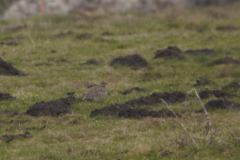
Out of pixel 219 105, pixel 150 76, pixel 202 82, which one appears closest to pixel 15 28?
pixel 150 76

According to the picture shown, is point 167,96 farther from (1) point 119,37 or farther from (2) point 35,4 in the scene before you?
(2) point 35,4

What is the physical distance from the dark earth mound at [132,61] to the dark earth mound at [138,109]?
13.9 ft

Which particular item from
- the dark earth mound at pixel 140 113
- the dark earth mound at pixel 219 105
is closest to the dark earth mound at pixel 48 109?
the dark earth mound at pixel 140 113

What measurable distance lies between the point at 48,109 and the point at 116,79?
4651 mm

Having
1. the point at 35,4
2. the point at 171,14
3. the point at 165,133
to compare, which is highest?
the point at 165,133

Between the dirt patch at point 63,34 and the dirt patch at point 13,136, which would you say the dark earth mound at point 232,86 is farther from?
the dirt patch at point 63,34

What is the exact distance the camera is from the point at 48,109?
10.2 metres

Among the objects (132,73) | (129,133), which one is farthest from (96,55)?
(129,133)

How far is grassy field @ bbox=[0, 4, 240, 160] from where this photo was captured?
7.80 meters

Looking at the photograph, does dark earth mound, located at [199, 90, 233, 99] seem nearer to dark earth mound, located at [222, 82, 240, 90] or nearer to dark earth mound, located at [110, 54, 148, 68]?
dark earth mound, located at [222, 82, 240, 90]

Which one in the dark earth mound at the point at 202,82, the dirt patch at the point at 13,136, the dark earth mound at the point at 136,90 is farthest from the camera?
the dark earth mound at the point at 202,82

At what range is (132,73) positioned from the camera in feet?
49.3

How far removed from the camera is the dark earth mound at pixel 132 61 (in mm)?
15914

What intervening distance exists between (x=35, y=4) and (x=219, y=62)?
25690 millimetres
